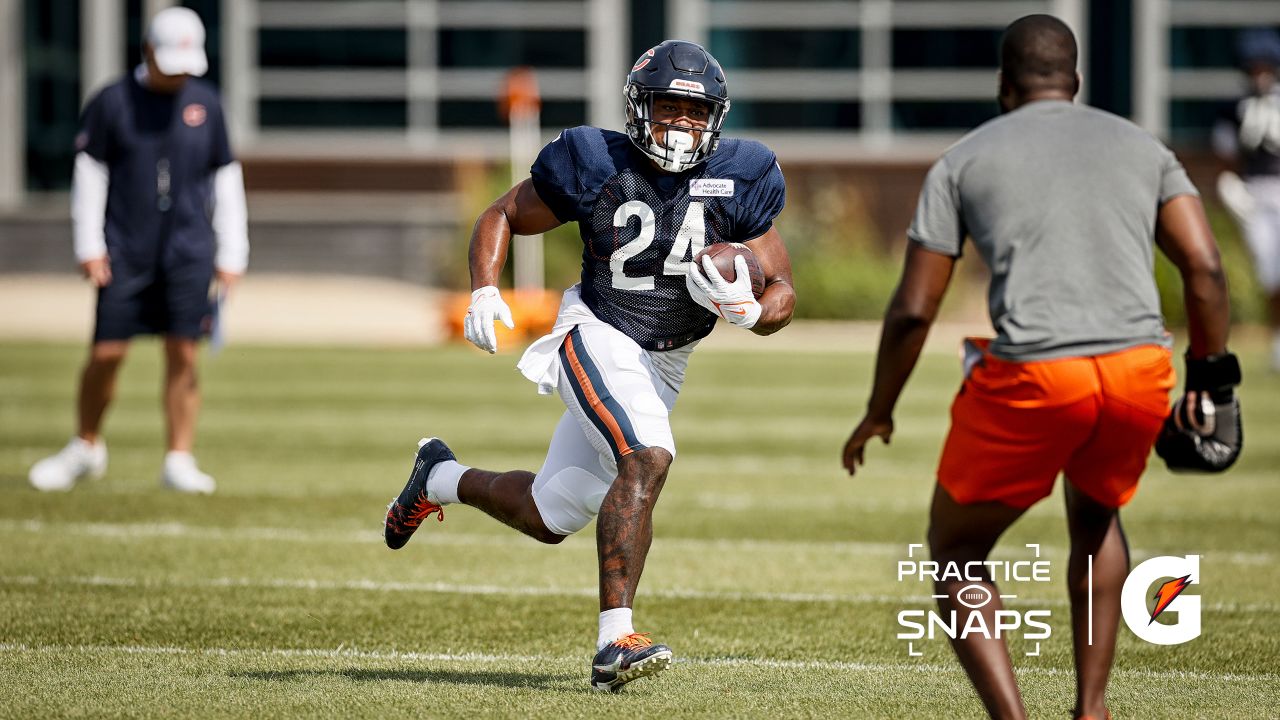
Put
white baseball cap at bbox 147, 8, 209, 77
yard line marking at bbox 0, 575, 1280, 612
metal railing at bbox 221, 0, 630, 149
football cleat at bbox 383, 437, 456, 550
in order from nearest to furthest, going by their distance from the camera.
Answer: football cleat at bbox 383, 437, 456, 550 → yard line marking at bbox 0, 575, 1280, 612 → white baseball cap at bbox 147, 8, 209, 77 → metal railing at bbox 221, 0, 630, 149

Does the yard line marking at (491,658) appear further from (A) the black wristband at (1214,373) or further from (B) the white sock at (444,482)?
(A) the black wristband at (1214,373)

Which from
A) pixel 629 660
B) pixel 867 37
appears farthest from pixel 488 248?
pixel 867 37

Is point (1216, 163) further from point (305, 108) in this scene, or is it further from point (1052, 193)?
point (1052, 193)

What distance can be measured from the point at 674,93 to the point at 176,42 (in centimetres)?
452

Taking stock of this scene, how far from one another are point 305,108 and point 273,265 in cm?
338

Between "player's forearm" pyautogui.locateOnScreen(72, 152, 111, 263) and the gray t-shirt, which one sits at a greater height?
the gray t-shirt

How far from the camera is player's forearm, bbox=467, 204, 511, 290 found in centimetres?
546

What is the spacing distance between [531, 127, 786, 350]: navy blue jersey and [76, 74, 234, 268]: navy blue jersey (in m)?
4.34

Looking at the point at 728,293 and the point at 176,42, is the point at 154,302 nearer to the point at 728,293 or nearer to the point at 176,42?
the point at 176,42

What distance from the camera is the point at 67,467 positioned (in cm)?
937

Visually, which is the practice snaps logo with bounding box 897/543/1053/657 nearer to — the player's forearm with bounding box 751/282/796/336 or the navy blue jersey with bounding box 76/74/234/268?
the player's forearm with bounding box 751/282/796/336

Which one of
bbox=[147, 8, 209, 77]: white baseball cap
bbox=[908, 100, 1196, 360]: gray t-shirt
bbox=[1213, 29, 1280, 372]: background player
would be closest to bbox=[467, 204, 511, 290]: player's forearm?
bbox=[908, 100, 1196, 360]: gray t-shirt

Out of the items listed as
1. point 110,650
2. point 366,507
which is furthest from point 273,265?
point 110,650

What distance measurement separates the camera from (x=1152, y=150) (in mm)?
4297
